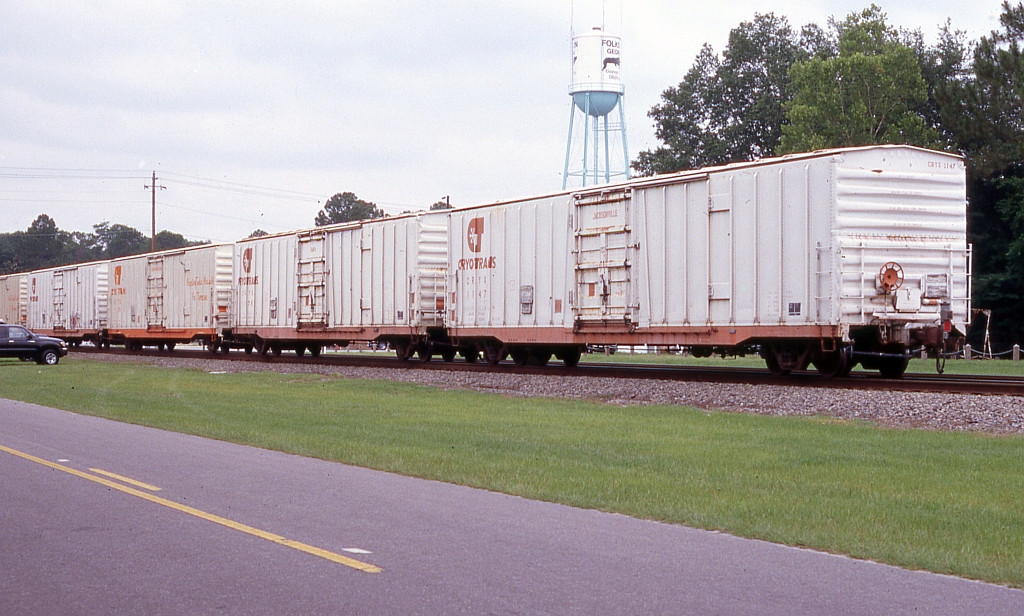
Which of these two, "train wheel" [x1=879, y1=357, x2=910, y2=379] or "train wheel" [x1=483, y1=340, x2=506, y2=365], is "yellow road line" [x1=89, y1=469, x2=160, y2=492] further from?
"train wheel" [x1=483, y1=340, x2=506, y2=365]

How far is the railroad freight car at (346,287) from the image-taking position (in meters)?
31.3

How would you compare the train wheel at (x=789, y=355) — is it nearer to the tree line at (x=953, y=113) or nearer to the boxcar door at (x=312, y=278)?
the boxcar door at (x=312, y=278)

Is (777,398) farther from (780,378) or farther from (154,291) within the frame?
(154,291)

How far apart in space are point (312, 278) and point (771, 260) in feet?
61.8

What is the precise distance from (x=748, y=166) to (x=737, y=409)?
4.96m

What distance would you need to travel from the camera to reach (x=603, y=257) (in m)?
24.7

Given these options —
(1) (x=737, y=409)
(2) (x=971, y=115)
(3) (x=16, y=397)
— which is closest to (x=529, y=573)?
(1) (x=737, y=409)

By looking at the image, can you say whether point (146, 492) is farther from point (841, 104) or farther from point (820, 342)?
Answer: point (841, 104)

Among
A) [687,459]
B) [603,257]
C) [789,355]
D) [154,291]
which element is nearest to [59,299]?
[154,291]

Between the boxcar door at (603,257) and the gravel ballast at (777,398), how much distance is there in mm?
1615

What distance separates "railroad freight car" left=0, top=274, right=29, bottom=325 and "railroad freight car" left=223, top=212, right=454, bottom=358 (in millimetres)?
24116

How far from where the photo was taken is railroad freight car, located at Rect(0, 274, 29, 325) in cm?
6084

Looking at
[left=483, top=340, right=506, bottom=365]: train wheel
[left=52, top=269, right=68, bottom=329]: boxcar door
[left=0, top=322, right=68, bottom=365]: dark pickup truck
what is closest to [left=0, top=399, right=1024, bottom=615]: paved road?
[left=483, top=340, right=506, bottom=365]: train wheel

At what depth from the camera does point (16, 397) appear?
22.8 metres
